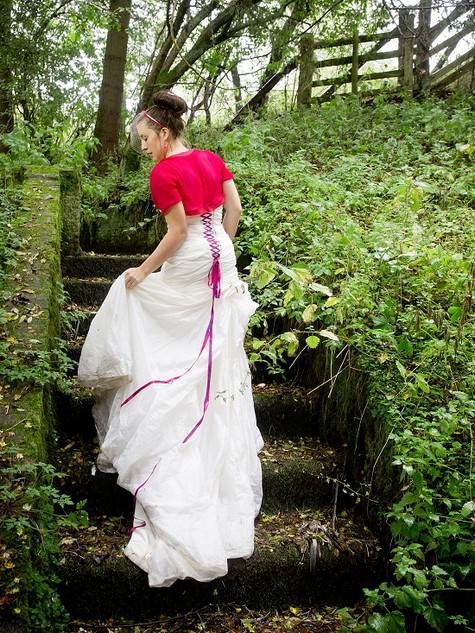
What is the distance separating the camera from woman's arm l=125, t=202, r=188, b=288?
3340mm

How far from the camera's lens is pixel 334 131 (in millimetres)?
8102

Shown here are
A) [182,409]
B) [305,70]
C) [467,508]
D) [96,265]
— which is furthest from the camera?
[305,70]

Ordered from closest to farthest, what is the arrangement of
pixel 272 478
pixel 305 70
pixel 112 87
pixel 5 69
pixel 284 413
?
pixel 272 478 → pixel 284 413 → pixel 112 87 → pixel 5 69 → pixel 305 70

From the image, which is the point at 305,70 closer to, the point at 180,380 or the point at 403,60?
the point at 403,60

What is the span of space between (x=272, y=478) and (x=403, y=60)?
9.10m

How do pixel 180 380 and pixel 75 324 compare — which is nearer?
pixel 180 380

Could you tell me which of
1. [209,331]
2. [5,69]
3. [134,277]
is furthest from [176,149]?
[5,69]

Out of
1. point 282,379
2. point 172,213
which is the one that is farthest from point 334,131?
point 172,213

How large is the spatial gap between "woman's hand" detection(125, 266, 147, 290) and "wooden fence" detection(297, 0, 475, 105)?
7986 mm

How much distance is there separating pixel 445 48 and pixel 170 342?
9061 mm

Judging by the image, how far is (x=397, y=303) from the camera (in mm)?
3705

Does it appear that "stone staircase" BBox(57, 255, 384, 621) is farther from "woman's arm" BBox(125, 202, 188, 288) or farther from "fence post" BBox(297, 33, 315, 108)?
"fence post" BBox(297, 33, 315, 108)

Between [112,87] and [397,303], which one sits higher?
[112,87]

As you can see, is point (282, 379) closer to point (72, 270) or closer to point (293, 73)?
point (72, 270)
